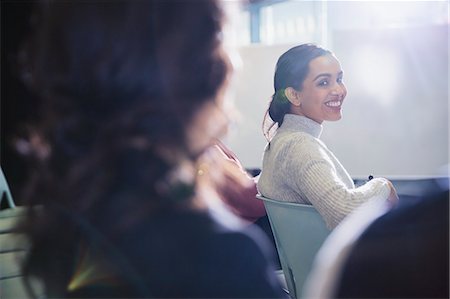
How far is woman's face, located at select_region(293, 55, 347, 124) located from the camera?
1.71 m

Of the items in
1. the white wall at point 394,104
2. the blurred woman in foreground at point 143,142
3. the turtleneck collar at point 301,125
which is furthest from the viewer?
the white wall at point 394,104

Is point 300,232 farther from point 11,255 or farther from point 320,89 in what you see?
point 11,255

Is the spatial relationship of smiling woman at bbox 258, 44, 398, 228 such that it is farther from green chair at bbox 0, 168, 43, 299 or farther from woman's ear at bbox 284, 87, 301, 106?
green chair at bbox 0, 168, 43, 299

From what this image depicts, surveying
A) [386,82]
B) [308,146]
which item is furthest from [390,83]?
[308,146]

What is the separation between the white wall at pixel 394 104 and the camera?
124 inches

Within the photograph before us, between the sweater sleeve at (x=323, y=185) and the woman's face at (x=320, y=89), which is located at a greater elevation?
the woman's face at (x=320, y=89)

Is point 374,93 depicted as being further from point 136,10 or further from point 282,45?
point 136,10

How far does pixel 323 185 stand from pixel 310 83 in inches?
18.5

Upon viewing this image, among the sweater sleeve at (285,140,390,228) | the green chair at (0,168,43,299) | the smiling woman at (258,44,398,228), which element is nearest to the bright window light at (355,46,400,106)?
the smiling woman at (258,44,398,228)

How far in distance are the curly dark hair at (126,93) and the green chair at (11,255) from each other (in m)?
0.16

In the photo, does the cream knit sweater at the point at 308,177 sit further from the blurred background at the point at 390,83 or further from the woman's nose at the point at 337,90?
the blurred background at the point at 390,83

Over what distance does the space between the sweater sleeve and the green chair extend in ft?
2.53

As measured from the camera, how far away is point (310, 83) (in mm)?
1713

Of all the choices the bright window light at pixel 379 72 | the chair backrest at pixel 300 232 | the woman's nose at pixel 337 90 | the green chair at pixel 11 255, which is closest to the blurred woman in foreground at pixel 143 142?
the green chair at pixel 11 255
